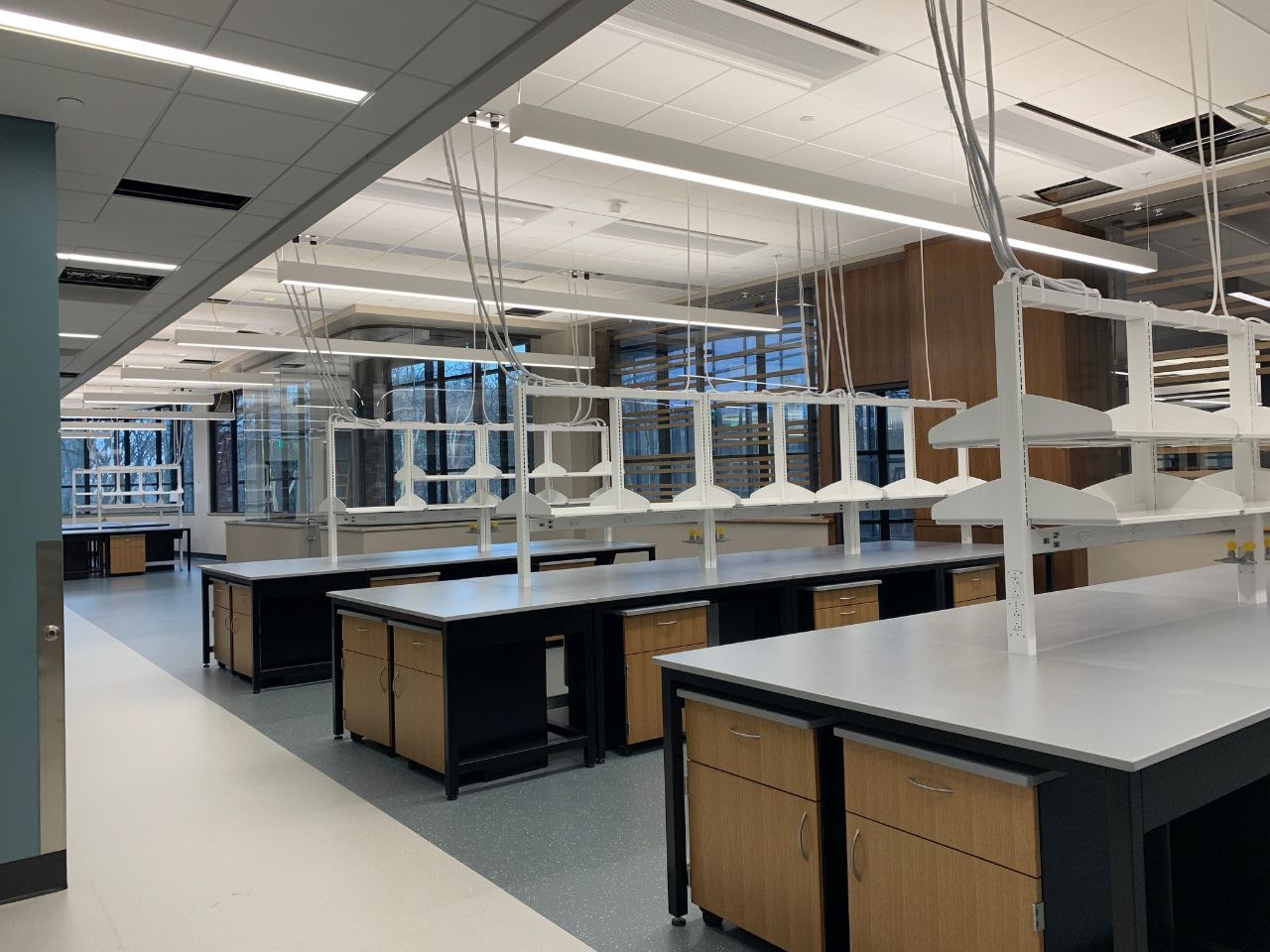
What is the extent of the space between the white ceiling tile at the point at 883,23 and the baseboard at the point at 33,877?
4605 millimetres

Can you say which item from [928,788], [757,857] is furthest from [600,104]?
[928,788]

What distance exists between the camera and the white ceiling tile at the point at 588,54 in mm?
4246

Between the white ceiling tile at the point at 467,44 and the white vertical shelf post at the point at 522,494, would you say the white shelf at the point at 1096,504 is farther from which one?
the white vertical shelf post at the point at 522,494

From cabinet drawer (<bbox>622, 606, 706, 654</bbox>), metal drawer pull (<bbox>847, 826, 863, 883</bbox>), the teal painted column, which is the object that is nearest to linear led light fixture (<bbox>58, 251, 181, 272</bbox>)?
the teal painted column

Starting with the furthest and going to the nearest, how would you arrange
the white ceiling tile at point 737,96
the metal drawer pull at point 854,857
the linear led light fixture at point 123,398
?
the linear led light fixture at point 123,398 → the white ceiling tile at point 737,96 → the metal drawer pull at point 854,857

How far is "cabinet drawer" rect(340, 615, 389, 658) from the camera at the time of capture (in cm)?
459

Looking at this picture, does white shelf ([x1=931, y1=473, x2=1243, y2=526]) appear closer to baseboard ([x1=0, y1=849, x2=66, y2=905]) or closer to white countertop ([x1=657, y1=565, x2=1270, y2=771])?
white countertop ([x1=657, y1=565, x2=1270, y2=771])

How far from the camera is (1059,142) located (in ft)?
18.8

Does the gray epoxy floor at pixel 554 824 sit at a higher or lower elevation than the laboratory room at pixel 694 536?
lower

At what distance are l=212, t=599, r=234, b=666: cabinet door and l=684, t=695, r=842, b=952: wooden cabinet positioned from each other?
197 inches

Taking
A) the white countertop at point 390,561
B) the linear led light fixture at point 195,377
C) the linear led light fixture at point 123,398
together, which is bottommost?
the white countertop at point 390,561

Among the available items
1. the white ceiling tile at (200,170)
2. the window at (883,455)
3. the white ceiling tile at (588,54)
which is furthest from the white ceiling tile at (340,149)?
the window at (883,455)

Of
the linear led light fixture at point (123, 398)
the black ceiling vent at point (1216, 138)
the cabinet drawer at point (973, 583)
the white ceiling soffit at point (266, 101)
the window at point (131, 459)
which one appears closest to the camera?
the white ceiling soffit at point (266, 101)

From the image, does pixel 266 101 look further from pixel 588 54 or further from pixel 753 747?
pixel 753 747
